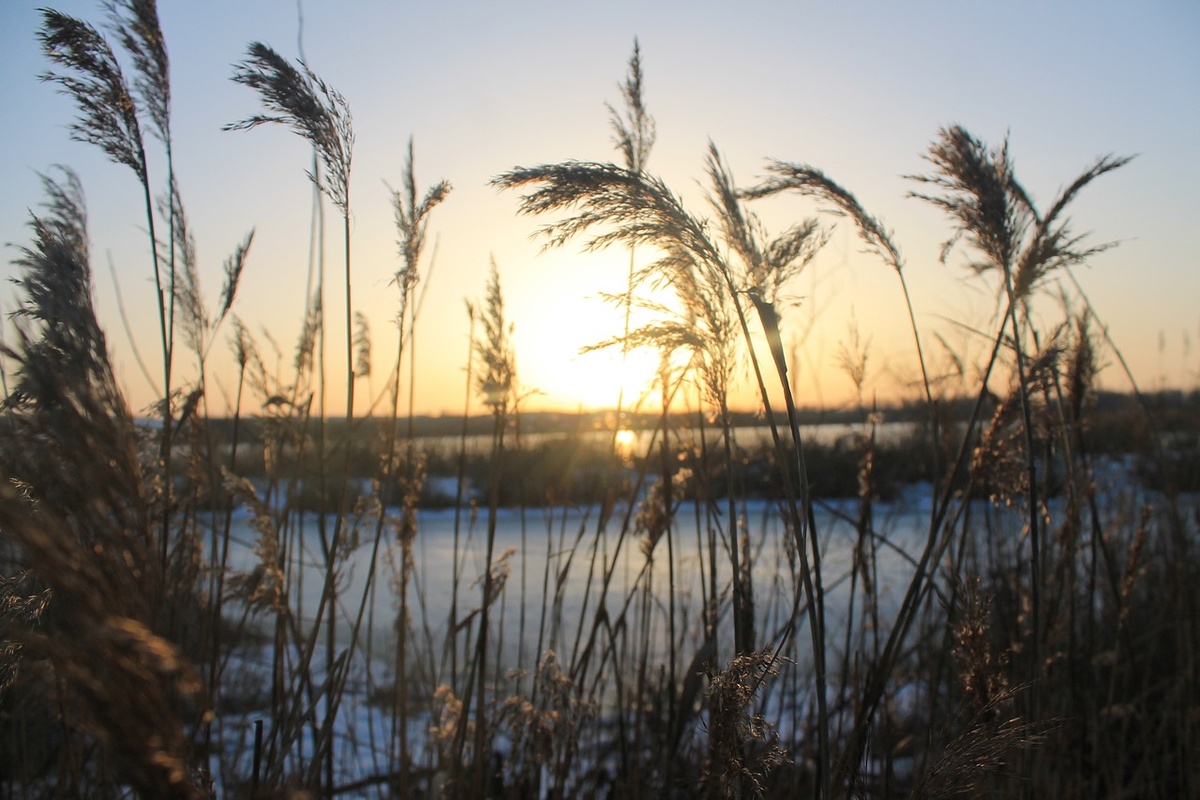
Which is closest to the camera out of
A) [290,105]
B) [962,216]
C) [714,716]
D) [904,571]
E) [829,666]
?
[714,716]

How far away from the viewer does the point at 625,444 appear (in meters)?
2.27

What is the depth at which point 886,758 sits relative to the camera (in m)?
1.58

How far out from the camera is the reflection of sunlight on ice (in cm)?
221

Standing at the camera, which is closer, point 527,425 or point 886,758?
point 886,758

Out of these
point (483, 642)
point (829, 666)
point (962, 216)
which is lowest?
point (829, 666)

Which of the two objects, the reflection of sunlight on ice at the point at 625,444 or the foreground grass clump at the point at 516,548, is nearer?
the foreground grass clump at the point at 516,548

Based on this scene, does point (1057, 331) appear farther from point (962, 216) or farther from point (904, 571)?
point (904, 571)

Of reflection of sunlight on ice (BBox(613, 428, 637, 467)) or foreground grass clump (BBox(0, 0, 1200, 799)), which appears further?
reflection of sunlight on ice (BBox(613, 428, 637, 467))

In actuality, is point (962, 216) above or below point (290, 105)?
below

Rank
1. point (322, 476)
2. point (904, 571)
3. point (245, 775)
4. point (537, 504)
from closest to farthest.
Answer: point (322, 476)
point (245, 775)
point (904, 571)
point (537, 504)

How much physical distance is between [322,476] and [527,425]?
3.33 ft

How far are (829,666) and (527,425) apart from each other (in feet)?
8.32

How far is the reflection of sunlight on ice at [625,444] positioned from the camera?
87.1 inches

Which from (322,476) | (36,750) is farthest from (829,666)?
(36,750)
